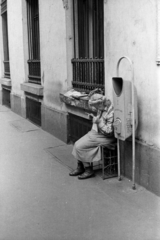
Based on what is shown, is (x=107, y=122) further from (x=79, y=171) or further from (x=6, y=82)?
(x=6, y=82)

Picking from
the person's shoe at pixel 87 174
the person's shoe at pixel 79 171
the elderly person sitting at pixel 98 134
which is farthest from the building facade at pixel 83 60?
the person's shoe at pixel 79 171

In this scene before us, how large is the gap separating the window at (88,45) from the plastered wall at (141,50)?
99 cm

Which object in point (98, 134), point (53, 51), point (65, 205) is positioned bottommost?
point (65, 205)

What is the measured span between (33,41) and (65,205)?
23.6 feet

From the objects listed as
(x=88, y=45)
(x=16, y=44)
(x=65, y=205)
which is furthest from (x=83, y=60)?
(x=16, y=44)

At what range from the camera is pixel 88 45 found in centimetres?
724

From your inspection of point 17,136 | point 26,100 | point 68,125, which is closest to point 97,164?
point 68,125

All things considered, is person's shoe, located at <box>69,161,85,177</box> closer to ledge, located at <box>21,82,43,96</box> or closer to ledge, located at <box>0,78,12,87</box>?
ledge, located at <box>21,82,43,96</box>

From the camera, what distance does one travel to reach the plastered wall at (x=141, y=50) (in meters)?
4.55

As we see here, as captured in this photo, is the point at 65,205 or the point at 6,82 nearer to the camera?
the point at 65,205

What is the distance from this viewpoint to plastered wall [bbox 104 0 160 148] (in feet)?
14.9

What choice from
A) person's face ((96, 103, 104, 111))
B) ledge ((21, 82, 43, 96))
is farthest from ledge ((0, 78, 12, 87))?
person's face ((96, 103, 104, 111))

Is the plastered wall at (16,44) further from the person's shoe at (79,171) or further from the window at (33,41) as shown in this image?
the person's shoe at (79,171)

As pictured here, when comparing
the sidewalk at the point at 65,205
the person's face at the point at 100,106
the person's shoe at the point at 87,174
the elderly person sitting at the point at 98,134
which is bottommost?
the sidewalk at the point at 65,205
